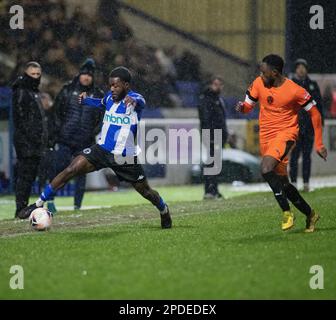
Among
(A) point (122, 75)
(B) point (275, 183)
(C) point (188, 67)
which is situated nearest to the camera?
(B) point (275, 183)

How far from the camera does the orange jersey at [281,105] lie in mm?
11969

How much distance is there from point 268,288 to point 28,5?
14589mm

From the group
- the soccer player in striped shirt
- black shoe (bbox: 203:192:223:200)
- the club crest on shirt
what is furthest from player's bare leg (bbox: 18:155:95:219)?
black shoe (bbox: 203:192:223:200)

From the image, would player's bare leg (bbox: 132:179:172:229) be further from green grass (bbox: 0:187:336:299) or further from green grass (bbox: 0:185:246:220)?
green grass (bbox: 0:185:246:220)

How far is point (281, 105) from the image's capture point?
39.5 feet

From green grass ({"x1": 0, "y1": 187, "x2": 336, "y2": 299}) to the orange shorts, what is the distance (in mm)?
840

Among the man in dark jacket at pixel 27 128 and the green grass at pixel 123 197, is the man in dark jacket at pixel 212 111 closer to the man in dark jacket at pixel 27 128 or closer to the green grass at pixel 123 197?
the green grass at pixel 123 197

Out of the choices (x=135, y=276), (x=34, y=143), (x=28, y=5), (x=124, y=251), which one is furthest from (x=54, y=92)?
(x=135, y=276)

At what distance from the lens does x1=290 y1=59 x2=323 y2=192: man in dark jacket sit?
18.0 m

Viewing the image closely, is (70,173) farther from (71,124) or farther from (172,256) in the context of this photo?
(71,124)

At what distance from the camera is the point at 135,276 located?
927 cm

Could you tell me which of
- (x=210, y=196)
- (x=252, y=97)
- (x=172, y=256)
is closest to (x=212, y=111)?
(x=210, y=196)

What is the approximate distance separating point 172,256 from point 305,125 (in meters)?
8.52

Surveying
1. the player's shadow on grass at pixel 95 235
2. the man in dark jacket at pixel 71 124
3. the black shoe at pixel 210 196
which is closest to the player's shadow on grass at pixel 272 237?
the player's shadow on grass at pixel 95 235
